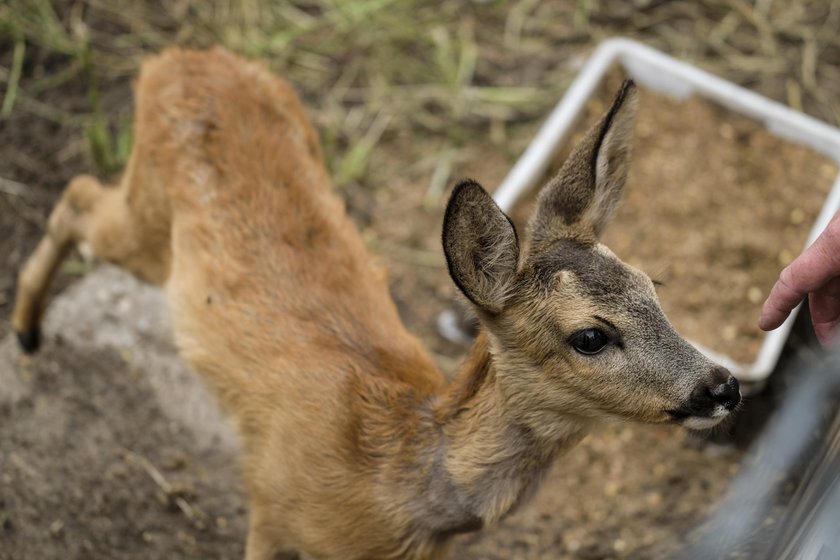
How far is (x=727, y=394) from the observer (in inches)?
121

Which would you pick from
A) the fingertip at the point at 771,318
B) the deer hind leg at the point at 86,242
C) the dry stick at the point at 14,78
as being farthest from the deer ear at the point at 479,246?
the dry stick at the point at 14,78

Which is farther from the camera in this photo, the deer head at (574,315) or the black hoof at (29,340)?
the black hoof at (29,340)

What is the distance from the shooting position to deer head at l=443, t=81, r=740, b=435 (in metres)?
3.11

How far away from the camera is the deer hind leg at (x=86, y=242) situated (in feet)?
15.4

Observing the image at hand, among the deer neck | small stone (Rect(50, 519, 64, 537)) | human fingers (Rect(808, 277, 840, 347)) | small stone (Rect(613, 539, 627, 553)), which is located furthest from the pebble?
small stone (Rect(50, 519, 64, 537))

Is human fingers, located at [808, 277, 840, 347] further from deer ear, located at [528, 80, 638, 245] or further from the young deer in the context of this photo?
deer ear, located at [528, 80, 638, 245]

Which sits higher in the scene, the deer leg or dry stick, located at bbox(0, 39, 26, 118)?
the deer leg

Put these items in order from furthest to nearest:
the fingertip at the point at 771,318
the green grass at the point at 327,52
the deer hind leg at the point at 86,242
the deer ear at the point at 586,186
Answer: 1. the green grass at the point at 327,52
2. the deer hind leg at the point at 86,242
3. the deer ear at the point at 586,186
4. the fingertip at the point at 771,318

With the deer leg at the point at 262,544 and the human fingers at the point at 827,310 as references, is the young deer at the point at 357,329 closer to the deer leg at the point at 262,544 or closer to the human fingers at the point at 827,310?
the deer leg at the point at 262,544

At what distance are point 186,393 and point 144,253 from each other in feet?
2.57

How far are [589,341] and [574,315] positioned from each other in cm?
9

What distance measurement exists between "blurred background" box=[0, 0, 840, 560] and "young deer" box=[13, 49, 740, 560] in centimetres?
72

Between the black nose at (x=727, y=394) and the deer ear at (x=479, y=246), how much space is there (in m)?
0.68

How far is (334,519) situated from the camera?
12.3 feet
